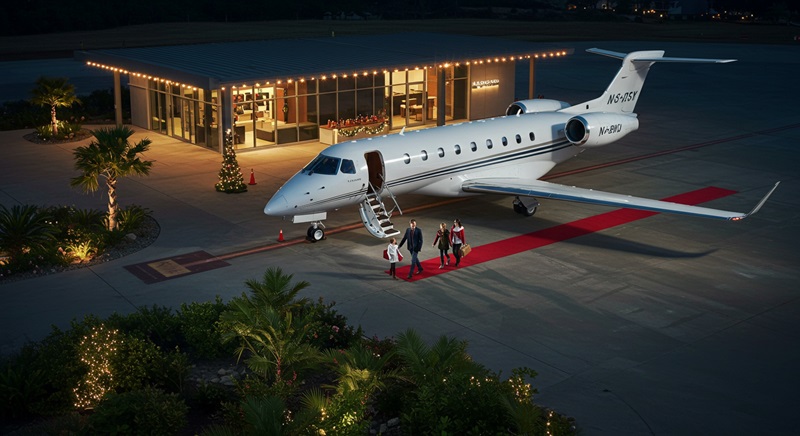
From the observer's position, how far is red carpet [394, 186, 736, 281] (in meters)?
23.0

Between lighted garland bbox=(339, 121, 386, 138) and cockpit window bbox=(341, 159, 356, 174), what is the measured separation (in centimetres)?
1366

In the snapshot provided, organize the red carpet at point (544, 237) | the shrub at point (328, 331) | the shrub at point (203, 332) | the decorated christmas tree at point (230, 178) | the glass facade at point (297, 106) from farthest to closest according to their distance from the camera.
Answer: the glass facade at point (297, 106) < the decorated christmas tree at point (230, 178) < the red carpet at point (544, 237) < the shrub at point (203, 332) < the shrub at point (328, 331)

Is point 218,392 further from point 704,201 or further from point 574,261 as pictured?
point 704,201

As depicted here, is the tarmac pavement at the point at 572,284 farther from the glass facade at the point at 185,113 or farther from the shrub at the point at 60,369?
the shrub at the point at 60,369

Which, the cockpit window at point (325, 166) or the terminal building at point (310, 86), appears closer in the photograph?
the cockpit window at point (325, 166)

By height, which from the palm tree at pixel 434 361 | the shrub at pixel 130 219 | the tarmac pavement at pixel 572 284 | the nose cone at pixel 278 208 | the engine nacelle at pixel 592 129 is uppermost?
the engine nacelle at pixel 592 129

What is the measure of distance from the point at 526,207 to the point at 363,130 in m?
13.5

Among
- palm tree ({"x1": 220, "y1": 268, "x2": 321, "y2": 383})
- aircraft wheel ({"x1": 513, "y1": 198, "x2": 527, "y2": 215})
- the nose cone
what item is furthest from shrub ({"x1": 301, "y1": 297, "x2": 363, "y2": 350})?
aircraft wheel ({"x1": 513, "y1": 198, "x2": 527, "y2": 215})

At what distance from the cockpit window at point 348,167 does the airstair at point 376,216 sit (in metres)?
0.83

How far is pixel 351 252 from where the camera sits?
950 inches

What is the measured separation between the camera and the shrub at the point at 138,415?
43.5 feet

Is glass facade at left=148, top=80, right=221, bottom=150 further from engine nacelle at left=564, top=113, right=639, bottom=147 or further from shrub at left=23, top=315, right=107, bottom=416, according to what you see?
shrub at left=23, top=315, right=107, bottom=416

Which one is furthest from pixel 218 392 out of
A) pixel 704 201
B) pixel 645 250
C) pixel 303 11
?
pixel 303 11

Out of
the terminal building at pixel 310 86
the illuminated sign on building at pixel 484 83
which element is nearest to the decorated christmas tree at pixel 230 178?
the terminal building at pixel 310 86
